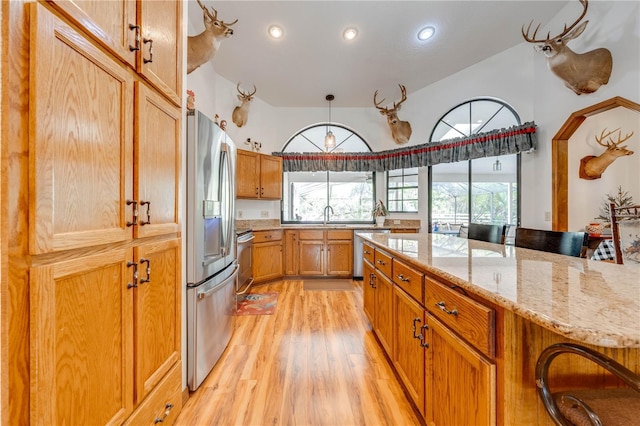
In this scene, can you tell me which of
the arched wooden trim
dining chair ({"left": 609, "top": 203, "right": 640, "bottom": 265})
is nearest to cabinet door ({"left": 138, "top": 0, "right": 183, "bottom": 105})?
dining chair ({"left": 609, "top": 203, "right": 640, "bottom": 265})

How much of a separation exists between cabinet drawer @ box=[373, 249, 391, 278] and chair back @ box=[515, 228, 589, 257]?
0.93m

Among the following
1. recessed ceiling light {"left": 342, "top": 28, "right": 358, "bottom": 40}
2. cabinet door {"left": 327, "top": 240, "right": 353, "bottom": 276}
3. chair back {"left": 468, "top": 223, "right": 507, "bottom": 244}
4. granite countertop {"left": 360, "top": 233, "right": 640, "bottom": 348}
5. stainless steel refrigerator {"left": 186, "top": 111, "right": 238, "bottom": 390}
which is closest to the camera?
granite countertop {"left": 360, "top": 233, "right": 640, "bottom": 348}

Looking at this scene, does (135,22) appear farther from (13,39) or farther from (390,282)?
(390,282)

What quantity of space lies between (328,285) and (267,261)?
3.35 ft

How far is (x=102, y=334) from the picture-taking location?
90 cm

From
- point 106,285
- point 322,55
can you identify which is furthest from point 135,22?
point 322,55

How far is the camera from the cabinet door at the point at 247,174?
3.93 metres

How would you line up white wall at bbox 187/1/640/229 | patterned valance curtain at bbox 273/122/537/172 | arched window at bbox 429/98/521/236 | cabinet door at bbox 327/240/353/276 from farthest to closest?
cabinet door at bbox 327/240/353/276 < arched window at bbox 429/98/521/236 < patterned valance curtain at bbox 273/122/537/172 < white wall at bbox 187/1/640/229

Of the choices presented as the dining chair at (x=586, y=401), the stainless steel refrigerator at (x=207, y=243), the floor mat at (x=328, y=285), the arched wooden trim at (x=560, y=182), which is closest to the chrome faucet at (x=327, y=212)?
the floor mat at (x=328, y=285)

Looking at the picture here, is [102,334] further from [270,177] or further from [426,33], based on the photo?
[426,33]

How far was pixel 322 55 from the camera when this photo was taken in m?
3.47

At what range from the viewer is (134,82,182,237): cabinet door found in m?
1.07

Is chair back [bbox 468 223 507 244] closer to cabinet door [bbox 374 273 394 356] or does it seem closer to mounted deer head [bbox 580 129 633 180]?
cabinet door [bbox 374 273 394 356]

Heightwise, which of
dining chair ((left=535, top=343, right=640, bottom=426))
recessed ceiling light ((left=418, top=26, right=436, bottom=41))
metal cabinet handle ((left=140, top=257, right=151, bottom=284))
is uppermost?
recessed ceiling light ((left=418, top=26, right=436, bottom=41))
